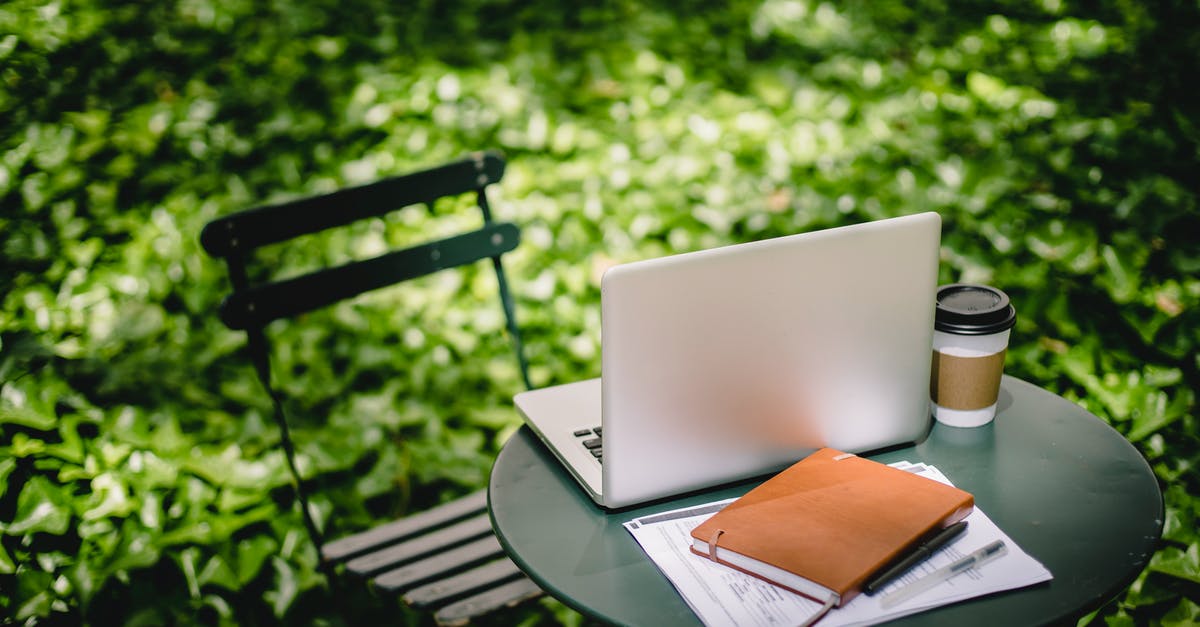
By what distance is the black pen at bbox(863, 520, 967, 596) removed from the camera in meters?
0.94

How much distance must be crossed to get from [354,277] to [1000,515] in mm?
1207

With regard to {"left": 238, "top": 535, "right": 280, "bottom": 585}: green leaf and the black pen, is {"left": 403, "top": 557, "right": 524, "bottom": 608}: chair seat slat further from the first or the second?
the black pen

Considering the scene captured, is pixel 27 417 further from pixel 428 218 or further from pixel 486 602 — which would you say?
pixel 428 218

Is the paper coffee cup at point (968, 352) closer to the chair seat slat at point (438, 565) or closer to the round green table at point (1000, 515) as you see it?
the round green table at point (1000, 515)

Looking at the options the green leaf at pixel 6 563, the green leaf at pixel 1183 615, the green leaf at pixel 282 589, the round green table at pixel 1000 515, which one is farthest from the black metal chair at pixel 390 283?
the green leaf at pixel 1183 615

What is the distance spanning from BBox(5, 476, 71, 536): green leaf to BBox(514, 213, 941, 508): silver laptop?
49.3 inches

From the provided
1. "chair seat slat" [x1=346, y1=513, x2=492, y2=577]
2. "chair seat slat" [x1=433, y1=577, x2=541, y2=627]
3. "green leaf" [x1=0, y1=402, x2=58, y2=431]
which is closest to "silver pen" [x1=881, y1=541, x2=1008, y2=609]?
"chair seat slat" [x1=433, y1=577, x2=541, y2=627]

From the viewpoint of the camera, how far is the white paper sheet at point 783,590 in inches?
36.4

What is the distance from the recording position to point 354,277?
1.76m

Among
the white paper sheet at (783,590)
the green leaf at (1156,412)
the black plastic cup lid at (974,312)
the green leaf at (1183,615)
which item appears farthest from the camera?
the green leaf at (1156,412)

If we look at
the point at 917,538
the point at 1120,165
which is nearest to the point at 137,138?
the point at 917,538

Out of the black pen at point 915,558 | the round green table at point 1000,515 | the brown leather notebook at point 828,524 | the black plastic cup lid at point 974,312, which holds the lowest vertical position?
the round green table at point 1000,515

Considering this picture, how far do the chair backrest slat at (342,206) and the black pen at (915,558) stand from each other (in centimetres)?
116

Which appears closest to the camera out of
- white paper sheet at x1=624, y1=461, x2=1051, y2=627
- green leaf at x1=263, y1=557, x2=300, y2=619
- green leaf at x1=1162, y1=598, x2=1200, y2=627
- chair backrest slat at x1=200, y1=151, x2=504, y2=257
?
white paper sheet at x1=624, y1=461, x2=1051, y2=627
